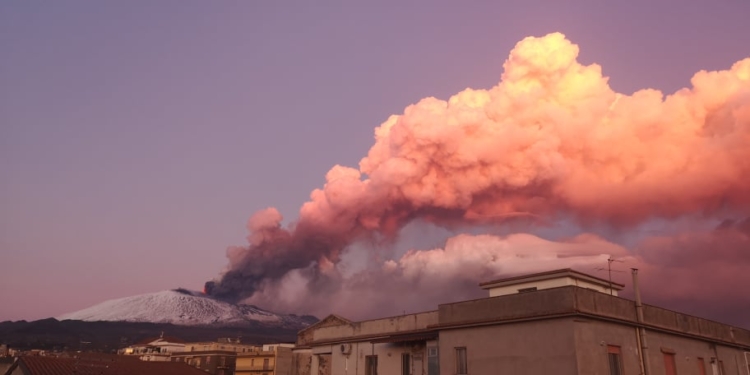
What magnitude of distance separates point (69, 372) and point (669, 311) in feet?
132

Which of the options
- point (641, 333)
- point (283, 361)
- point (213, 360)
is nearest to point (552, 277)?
point (641, 333)

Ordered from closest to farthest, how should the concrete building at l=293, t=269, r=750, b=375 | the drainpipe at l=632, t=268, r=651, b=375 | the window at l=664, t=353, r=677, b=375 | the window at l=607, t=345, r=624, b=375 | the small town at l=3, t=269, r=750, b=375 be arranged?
the concrete building at l=293, t=269, r=750, b=375, the small town at l=3, t=269, r=750, b=375, the window at l=607, t=345, r=624, b=375, the drainpipe at l=632, t=268, r=651, b=375, the window at l=664, t=353, r=677, b=375

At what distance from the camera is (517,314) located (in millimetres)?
28297

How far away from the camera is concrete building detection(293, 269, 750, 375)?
87.1ft

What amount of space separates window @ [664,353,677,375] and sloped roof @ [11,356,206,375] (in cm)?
3888

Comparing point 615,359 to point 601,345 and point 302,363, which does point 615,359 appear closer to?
point 601,345

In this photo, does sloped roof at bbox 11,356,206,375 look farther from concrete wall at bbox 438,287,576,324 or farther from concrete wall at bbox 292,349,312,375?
concrete wall at bbox 438,287,576,324

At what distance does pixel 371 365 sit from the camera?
39.3 metres

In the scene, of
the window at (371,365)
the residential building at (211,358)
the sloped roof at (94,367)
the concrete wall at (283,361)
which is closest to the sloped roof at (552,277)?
the window at (371,365)

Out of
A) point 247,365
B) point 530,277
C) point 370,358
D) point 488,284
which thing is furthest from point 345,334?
point 247,365

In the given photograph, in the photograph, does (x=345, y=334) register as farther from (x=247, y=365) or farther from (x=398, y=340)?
(x=247, y=365)

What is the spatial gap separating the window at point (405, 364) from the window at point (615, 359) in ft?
41.4

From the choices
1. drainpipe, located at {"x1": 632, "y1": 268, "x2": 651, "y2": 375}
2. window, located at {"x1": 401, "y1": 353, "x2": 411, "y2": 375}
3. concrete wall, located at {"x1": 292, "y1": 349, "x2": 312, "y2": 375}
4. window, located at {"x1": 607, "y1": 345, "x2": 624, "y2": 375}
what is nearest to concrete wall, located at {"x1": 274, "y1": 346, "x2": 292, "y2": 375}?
concrete wall, located at {"x1": 292, "y1": 349, "x2": 312, "y2": 375}

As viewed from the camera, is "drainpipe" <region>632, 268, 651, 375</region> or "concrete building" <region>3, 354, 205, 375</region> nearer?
"drainpipe" <region>632, 268, 651, 375</region>
